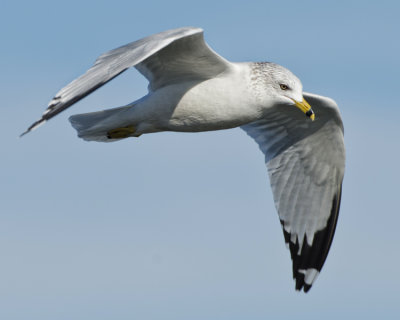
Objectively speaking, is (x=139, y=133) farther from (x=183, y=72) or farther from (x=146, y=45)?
(x=146, y=45)

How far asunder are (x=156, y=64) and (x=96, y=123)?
91cm

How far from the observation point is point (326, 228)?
34.1 feet

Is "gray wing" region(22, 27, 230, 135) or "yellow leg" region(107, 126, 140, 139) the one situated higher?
"gray wing" region(22, 27, 230, 135)

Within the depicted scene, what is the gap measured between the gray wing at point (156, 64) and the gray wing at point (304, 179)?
1.82 metres

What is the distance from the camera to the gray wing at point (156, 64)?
23.5 ft

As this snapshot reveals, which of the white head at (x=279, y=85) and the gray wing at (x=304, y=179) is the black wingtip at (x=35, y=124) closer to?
the white head at (x=279, y=85)

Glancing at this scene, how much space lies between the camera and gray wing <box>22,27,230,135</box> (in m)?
7.16

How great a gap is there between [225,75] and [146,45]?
1123 millimetres

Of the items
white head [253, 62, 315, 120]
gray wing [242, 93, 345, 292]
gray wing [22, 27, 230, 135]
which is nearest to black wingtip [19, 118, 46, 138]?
gray wing [22, 27, 230, 135]

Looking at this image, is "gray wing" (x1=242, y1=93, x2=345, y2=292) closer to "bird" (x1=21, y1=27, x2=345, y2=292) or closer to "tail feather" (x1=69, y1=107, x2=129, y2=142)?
"bird" (x1=21, y1=27, x2=345, y2=292)

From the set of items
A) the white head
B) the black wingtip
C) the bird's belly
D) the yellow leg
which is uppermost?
the white head

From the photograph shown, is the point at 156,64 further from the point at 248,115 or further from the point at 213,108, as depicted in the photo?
the point at 248,115

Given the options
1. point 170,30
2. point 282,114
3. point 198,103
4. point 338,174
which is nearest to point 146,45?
point 170,30

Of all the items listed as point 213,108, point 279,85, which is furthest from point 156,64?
point 279,85
